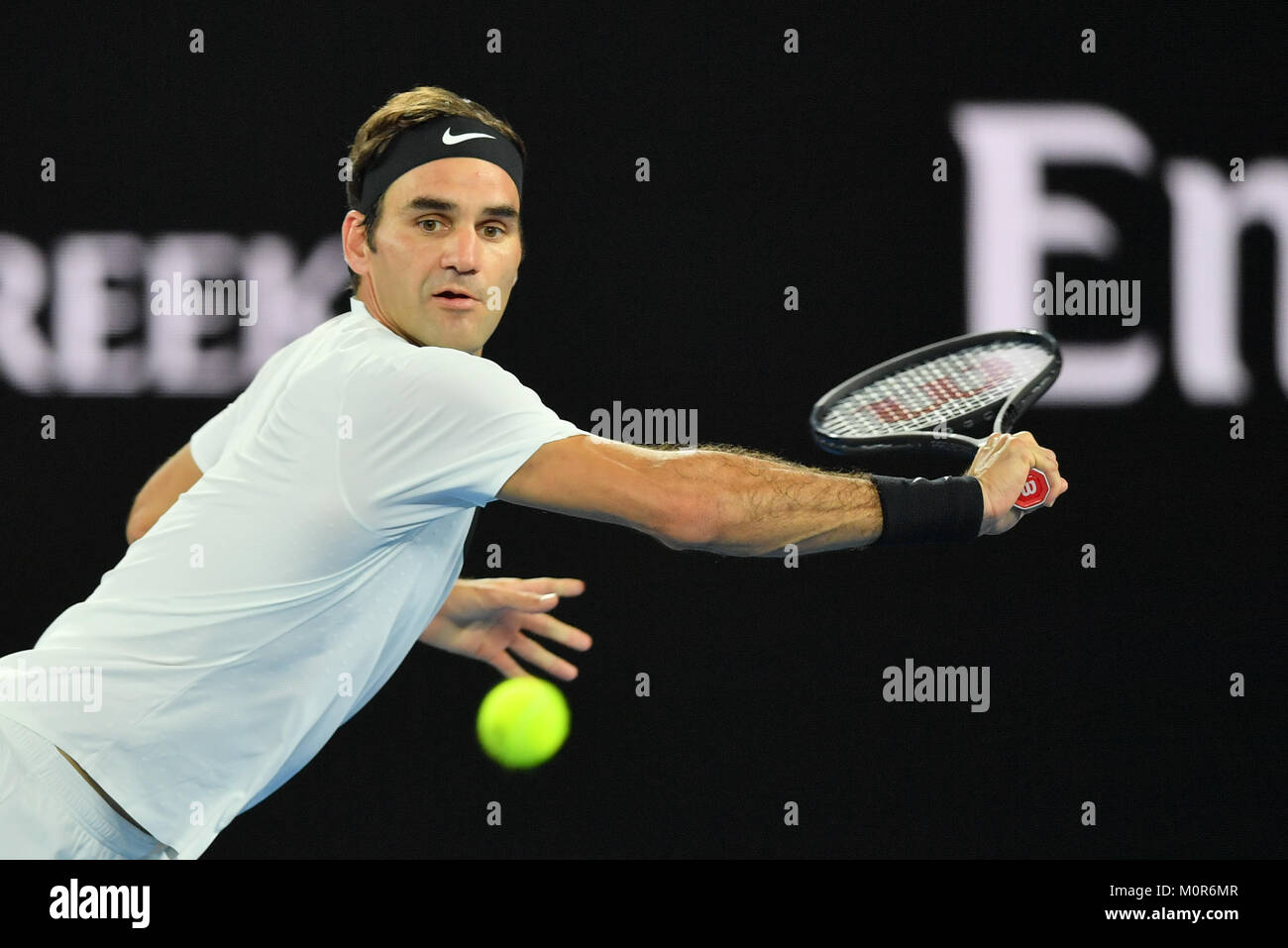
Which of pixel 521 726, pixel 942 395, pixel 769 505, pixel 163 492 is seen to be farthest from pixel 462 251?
pixel 521 726

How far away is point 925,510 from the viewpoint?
7.57 ft

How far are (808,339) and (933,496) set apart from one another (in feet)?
6.20

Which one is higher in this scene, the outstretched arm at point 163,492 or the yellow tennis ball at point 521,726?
the outstretched arm at point 163,492

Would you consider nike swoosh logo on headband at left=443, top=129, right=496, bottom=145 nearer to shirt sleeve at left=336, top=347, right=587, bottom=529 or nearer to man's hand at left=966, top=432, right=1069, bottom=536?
shirt sleeve at left=336, top=347, right=587, bottom=529

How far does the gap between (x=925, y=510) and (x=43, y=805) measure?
55.8 inches

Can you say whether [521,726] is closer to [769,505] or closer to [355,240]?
[355,240]

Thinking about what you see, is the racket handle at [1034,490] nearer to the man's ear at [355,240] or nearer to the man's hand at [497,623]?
the man's hand at [497,623]

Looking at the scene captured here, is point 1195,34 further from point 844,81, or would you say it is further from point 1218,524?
point 1218,524

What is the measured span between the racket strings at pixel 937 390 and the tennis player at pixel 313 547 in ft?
1.73

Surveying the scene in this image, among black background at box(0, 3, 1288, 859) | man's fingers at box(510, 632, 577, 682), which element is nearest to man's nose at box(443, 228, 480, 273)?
man's fingers at box(510, 632, 577, 682)

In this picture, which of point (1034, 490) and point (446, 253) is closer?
point (1034, 490)

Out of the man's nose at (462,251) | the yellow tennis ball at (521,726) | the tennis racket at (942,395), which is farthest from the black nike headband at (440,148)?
the yellow tennis ball at (521,726)

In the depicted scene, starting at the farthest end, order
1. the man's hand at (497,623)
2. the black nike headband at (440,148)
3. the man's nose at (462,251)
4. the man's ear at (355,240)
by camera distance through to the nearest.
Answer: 1. the man's hand at (497,623)
2. the man's ear at (355,240)
3. the black nike headband at (440,148)
4. the man's nose at (462,251)

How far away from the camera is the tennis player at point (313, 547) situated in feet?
7.34
